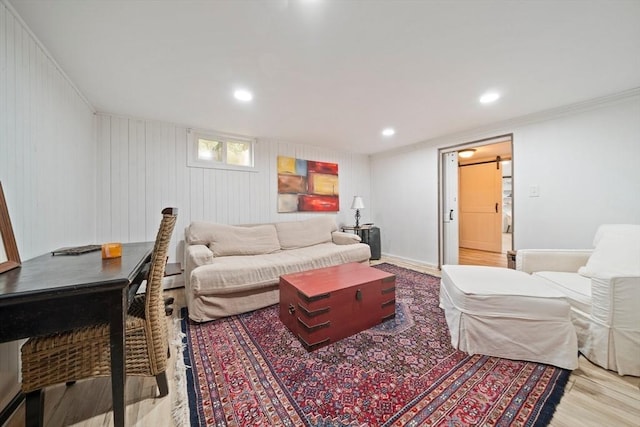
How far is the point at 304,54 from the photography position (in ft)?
5.50

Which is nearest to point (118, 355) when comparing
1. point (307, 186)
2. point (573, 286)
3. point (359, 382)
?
point (359, 382)

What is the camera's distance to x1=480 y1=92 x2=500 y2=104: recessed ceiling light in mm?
2311

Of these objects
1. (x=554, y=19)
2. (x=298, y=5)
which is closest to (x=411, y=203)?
(x=554, y=19)

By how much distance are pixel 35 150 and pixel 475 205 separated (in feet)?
23.0

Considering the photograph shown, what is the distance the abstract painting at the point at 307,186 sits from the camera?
3900 millimetres

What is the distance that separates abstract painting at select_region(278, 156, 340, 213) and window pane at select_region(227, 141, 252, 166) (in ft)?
1.70

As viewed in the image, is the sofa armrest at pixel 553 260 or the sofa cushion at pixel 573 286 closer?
the sofa cushion at pixel 573 286

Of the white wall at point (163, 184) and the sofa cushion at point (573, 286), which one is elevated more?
the white wall at point (163, 184)

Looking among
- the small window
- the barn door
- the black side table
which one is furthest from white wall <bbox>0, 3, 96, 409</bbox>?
the barn door

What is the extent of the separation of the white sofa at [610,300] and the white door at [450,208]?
1841mm

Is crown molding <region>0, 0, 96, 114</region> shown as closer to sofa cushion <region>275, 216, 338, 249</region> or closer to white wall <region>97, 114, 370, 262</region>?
white wall <region>97, 114, 370, 262</region>

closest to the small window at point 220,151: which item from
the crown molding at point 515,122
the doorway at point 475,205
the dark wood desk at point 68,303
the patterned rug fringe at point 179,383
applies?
the patterned rug fringe at point 179,383

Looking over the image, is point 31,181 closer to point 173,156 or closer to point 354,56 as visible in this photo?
point 173,156

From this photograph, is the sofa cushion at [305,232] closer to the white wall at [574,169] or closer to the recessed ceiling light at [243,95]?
the recessed ceiling light at [243,95]
